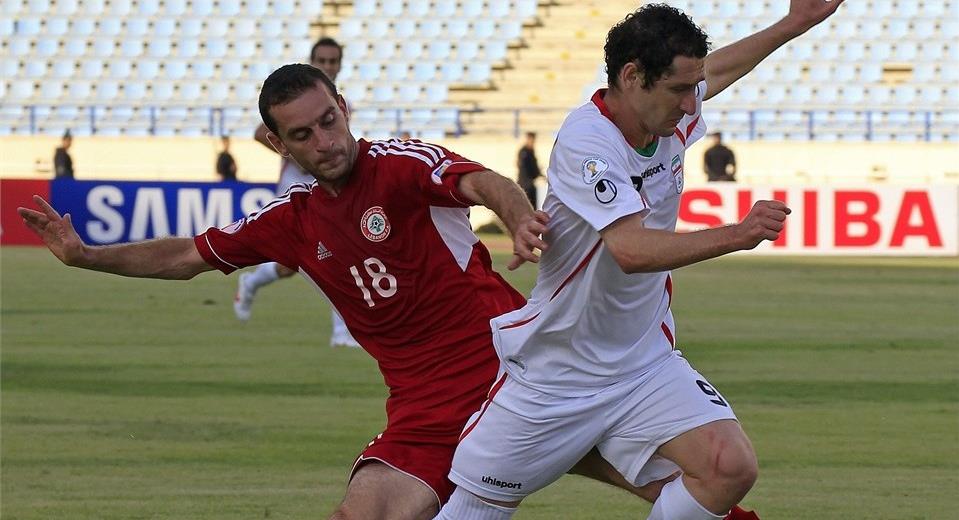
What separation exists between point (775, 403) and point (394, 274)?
4.91 m

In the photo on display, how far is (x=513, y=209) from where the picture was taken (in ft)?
14.3

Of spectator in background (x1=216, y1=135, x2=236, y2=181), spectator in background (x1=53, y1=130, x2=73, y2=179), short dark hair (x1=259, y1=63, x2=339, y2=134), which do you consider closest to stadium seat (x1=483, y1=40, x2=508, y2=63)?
spectator in background (x1=216, y1=135, x2=236, y2=181)

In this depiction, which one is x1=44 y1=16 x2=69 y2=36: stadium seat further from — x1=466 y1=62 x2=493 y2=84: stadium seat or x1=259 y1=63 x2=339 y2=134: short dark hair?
x1=259 y1=63 x2=339 y2=134: short dark hair

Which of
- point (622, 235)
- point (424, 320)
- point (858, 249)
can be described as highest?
point (622, 235)

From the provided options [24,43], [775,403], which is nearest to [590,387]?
[775,403]

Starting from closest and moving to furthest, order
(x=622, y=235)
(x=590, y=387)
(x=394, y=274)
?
1. (x=622, y=235)
2. (x=590, y=387)
3. (x=394, y=274)

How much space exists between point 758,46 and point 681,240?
1.81 meters

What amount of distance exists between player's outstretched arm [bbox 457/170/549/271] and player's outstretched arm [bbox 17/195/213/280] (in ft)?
3.72

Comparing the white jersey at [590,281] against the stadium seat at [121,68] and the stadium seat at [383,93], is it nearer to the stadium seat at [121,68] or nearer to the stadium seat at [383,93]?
the stadium seat at [383,93]

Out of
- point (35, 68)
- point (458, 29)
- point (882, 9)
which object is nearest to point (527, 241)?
point (458, 29)

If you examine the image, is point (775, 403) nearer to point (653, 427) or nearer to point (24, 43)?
point (653, 427)

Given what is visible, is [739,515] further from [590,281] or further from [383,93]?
[383,93]

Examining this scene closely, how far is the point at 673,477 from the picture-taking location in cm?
478

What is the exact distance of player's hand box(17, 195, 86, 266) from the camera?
5.22 m
